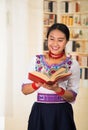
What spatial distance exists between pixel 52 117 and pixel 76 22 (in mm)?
1485

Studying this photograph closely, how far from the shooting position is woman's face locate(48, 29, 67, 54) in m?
1.44

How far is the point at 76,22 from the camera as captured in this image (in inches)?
104

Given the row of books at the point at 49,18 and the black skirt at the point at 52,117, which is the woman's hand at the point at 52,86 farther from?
the row of books at the point at 49,18

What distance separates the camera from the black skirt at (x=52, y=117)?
55.5 inches

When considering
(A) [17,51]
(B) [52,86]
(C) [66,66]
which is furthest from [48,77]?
(A) [17,51]

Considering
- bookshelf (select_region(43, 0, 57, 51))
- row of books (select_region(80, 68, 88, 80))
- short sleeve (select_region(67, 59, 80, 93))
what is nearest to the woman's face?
short sleeve (select_region(67, 59, 80, 93))

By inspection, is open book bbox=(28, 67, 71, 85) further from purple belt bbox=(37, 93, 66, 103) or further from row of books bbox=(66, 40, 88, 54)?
row of books bbox=(66, 40, 88, 54)

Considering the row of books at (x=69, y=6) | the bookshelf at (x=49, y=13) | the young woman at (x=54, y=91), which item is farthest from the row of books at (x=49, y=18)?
the young woman at (x=54, y=91)

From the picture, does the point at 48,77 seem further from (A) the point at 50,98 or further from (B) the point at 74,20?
(B) the point at 74,20

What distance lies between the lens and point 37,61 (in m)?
1.45

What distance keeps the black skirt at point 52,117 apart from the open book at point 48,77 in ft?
0.57

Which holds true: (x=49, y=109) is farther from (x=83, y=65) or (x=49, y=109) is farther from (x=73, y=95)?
(x=83, y=65)

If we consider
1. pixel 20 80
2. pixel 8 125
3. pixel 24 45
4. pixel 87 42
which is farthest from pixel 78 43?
pixel 8 125

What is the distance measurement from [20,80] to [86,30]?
916 millimetres
